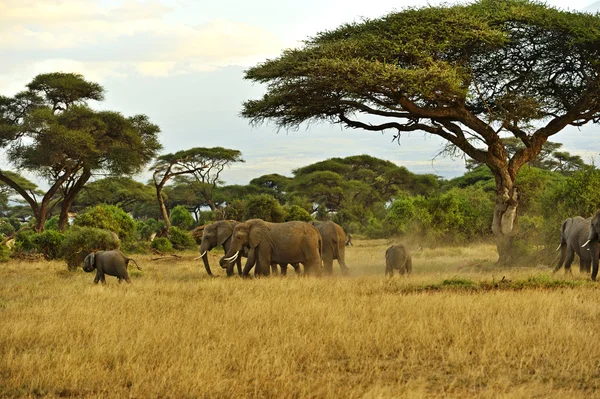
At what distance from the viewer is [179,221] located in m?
43.5

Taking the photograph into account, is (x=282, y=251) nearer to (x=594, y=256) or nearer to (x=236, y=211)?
(x=594, y=256)

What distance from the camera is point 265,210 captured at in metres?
36.1

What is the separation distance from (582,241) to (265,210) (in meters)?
22.2

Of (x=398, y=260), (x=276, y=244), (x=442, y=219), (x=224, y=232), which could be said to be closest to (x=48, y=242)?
(x=224, y=232)

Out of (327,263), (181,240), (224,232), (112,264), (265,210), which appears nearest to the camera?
(112,264)

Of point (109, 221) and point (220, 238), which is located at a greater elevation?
point (109, 221)

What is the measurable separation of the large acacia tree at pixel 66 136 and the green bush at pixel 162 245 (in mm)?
7258

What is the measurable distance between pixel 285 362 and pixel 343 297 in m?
4.85

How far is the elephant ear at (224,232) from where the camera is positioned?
56.8 feet

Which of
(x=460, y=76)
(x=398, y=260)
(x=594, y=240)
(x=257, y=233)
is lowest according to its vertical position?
(x=398, y=260)

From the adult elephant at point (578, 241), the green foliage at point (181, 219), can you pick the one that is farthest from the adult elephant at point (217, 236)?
the green foliage at point (181, 219)

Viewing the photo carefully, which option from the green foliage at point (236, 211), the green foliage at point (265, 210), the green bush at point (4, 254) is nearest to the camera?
the green bush at point (4, 254)

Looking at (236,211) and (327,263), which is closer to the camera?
(327,263)

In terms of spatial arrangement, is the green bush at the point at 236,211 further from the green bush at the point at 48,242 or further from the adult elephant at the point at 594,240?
the adult elephant at the point at 594,240
